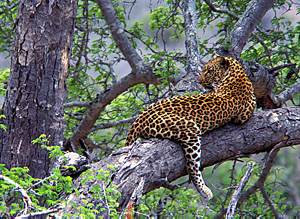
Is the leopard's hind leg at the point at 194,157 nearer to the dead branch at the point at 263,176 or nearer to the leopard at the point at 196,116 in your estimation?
the leopard at the point at 196,116

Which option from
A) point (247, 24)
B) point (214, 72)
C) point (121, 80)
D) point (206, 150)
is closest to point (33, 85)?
point (206, 150)

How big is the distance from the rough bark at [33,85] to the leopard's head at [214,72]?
184 centimetres

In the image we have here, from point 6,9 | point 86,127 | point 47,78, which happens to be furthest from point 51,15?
point 86,127

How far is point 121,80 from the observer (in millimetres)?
7781

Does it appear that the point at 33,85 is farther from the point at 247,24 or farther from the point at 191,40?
the point at 247,24

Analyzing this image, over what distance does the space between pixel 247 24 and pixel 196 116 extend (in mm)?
1726

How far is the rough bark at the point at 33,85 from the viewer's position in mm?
4844

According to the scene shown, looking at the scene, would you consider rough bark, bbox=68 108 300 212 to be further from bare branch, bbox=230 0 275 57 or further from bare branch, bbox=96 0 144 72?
bare branch, bbox=96 0 144 72

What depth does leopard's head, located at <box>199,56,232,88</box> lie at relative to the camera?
6.28 meters

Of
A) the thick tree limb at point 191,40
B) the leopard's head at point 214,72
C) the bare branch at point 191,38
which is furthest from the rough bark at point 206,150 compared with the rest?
the bare branch at point 191,38

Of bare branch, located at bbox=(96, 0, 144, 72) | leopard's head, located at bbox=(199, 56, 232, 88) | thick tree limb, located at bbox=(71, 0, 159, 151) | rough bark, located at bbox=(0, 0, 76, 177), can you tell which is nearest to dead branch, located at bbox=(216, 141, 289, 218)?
leopard's head, located at bbox=(199, 56, 232, 88)

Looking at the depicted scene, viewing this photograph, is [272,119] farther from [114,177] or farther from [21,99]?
[21,99]

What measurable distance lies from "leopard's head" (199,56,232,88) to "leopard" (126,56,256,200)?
5cm

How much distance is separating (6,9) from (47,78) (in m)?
2.70
